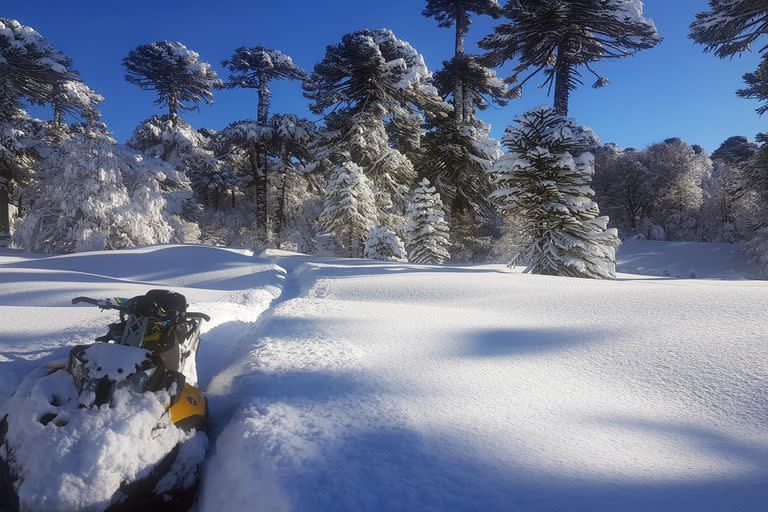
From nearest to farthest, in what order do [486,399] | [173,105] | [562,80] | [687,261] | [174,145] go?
1. [486,399]
2. [562,80]
3. [687,261]
4. [174,145]
5. [173,105]

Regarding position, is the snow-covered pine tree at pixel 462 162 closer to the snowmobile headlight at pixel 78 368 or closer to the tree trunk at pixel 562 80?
the tree trunk at pixel 562 80

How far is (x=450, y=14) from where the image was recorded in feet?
61.5

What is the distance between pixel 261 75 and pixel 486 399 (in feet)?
76.4

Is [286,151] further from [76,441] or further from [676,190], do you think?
[676,190]

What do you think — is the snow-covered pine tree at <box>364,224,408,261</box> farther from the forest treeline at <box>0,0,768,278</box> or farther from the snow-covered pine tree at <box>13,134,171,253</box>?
the snow-covered pine tree at <box>13,134,171,253</box>

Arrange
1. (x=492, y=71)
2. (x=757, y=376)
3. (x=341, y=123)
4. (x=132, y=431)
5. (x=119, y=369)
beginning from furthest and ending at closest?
(x=492, y=71) → (x=341, y=123) → (x=757, y=376) → (x=119, y=369) → (x=132, y=431)

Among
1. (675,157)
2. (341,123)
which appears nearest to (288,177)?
(341,123)

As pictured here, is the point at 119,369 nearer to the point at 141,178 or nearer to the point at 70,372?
the point at 70,372

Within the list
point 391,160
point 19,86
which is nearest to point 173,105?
point 19,86

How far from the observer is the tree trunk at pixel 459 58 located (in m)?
18.7

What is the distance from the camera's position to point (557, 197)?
8.39 m

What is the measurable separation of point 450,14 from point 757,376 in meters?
21.0

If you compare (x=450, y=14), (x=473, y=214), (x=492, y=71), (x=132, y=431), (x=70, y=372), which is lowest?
(x=132, y=431)

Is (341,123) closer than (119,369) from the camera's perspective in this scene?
No
